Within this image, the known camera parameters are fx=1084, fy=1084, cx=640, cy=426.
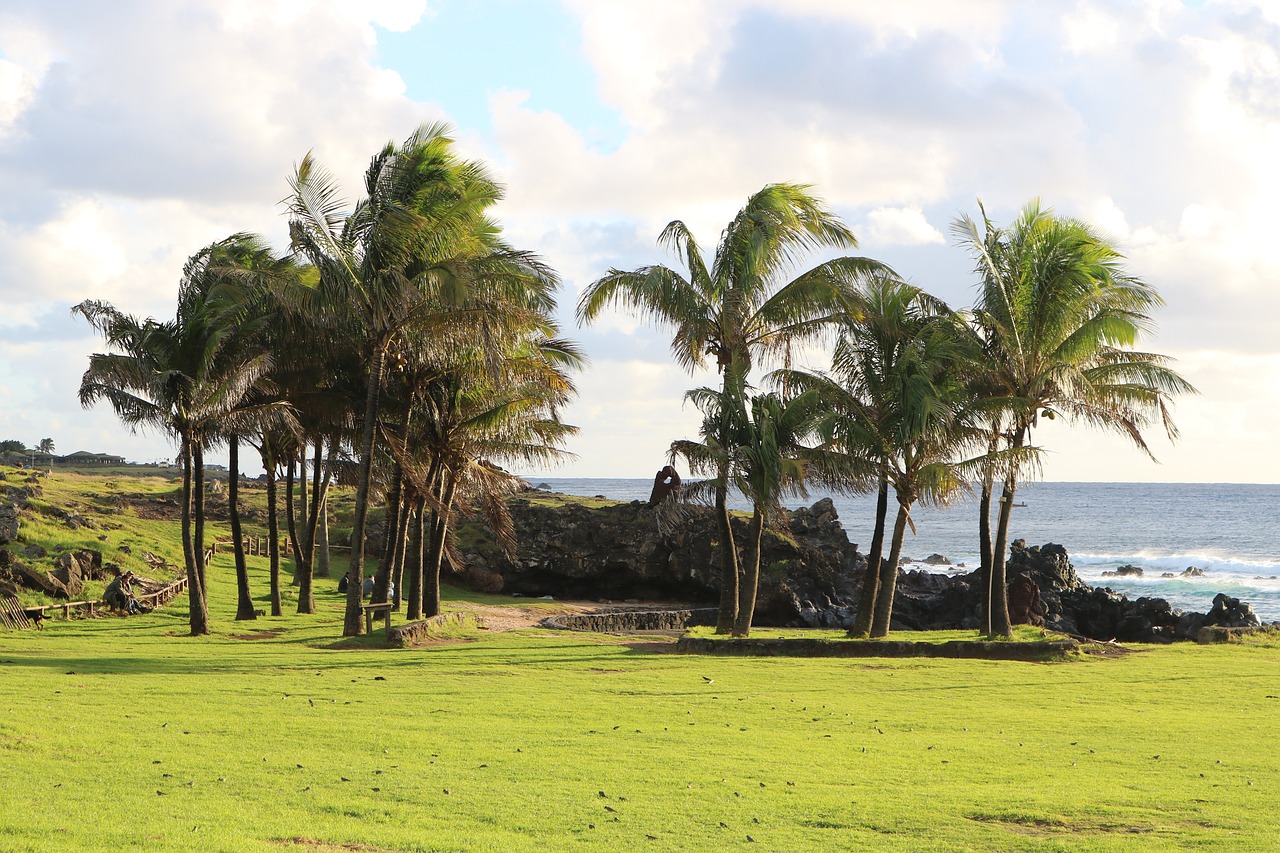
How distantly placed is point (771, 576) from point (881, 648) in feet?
58.9

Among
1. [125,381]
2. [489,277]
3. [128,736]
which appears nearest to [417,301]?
[489,277]

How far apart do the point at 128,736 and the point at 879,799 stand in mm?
7327

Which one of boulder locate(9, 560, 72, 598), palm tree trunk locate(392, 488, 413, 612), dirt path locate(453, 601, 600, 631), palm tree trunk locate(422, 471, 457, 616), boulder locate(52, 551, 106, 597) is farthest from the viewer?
dirt path locate(453, 601, 600, 631)

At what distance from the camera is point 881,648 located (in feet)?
68.7

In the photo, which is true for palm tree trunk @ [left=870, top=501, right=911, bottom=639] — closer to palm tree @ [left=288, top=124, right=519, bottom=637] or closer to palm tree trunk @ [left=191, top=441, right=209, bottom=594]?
palm tree @ [left=288, top=124, right=519, bottom=637]

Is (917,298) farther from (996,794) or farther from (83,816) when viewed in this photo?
(83,816)

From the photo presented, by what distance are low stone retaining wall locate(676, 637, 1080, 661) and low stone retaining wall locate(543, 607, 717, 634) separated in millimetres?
7731

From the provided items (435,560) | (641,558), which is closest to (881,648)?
(435,560)

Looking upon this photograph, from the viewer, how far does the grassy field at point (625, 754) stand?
26.2 ft

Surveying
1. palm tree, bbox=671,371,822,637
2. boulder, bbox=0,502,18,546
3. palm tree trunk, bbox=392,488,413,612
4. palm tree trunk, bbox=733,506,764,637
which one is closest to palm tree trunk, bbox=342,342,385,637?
palm tree trunk, bbox=392,488,413,612

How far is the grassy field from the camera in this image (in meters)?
8.00

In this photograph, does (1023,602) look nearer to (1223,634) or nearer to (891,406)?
(1223,634)

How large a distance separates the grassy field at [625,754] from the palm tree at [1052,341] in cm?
567

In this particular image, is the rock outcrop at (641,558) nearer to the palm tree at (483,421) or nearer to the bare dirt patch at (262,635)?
the palm tree at (483,421)
